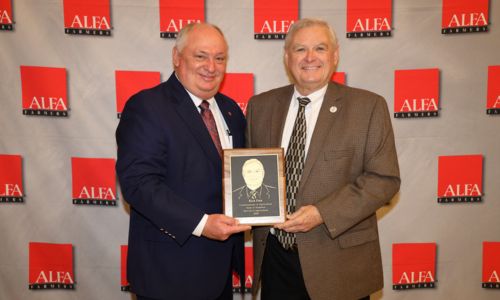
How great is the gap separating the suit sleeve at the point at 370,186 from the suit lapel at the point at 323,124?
0.61ft

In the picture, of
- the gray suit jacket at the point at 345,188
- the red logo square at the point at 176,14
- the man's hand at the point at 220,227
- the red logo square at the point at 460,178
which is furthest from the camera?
the red logo square at the point at 460,178

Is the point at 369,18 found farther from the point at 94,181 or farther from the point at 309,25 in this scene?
the point at 94,181

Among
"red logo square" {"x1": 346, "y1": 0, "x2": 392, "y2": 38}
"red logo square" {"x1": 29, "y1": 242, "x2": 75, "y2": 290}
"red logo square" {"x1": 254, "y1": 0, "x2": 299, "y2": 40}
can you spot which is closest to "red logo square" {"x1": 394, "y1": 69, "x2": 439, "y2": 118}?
"red logo square" {"x1": 346, "y1": 0, "x2": 392, "y2": 38}

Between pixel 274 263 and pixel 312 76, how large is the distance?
1.11 meters

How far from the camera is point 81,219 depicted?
3.40m

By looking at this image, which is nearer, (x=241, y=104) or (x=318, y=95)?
(x=318, y=95)

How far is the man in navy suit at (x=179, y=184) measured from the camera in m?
2.06

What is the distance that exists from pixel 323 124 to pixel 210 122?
0.64m

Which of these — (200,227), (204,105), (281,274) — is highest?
(204,105)

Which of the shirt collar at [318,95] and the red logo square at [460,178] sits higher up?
the shirt collar at [318,95]

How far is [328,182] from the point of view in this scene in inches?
85.8

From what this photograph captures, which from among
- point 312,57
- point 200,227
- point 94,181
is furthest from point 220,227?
point 94,181

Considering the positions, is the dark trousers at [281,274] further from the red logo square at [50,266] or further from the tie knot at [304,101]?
the red logo square at [50,266]

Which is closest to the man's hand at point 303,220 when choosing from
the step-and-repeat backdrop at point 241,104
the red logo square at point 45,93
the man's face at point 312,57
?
the man's face at point 312,57
